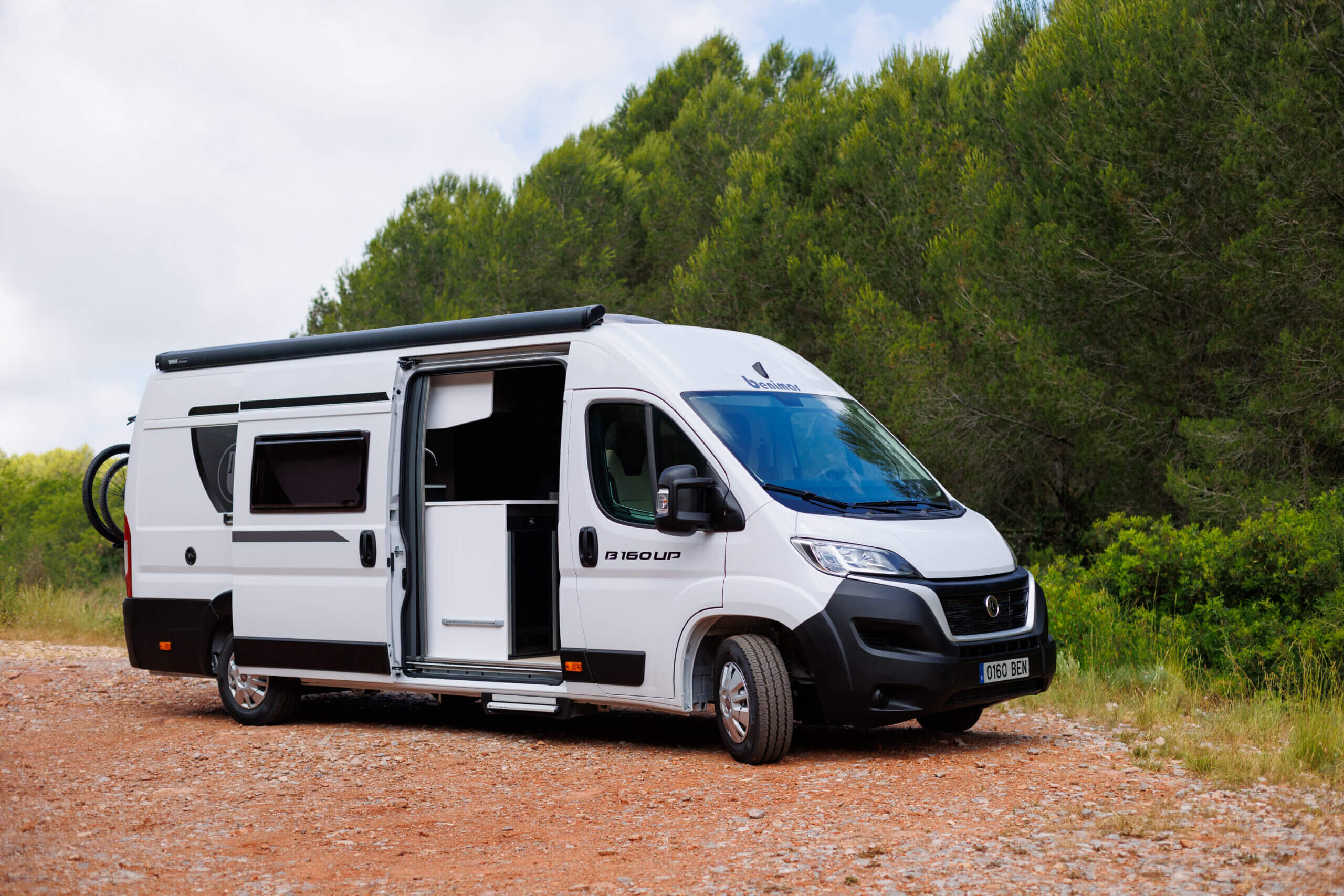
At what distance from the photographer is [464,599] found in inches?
376

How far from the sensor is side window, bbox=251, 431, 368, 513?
32.3ft

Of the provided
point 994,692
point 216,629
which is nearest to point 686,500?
point 994,692

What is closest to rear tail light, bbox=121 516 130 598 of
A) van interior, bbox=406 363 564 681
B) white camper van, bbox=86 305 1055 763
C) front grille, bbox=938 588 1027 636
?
white camper van, bbox=86 305 1055 763

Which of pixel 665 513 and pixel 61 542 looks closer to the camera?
pixel 665 513

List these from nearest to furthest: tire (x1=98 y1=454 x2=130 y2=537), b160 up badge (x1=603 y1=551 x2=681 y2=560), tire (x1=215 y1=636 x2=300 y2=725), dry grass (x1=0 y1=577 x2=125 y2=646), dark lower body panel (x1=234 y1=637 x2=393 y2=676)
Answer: b160 up badge (x1=603 y1=551 x2=681 y2=560) < dark lower body panel (x1=234 y1=637 x2=393 y2=676) < tire (x1=215 y1=636 x2=300 y2=725) < tire (x1=98 y1=454 x2=130 y2=537) < dry grass (x1=0 y1=577 x2=125 y2=646)

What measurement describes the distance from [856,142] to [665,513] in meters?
14.5

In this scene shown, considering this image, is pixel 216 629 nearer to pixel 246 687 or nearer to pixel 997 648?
pixel 246 687

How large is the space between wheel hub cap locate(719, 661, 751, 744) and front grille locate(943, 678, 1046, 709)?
1.15 m

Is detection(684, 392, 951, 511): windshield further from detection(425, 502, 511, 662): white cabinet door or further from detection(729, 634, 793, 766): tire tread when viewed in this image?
detection(425, 502, 511, 662): white cabinet door

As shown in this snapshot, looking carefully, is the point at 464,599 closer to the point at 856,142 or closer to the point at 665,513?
the point at 665,513

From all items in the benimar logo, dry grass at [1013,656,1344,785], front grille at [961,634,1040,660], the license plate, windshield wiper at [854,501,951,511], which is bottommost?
dry grass at [1013,656,1344,785]

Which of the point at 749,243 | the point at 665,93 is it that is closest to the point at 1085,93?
the point at 749,243

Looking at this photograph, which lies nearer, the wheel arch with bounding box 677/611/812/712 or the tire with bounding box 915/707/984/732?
the wheel arch with bounding box 677/611/812/712

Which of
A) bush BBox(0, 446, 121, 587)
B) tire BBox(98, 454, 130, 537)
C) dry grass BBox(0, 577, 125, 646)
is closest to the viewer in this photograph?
tire BBox(98, 454, 130, 537)
